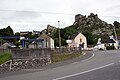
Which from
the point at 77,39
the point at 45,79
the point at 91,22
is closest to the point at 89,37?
the point at 77,39

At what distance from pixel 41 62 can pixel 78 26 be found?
140m

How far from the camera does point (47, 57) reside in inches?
1239

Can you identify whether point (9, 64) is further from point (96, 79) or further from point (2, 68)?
point (96, 79)

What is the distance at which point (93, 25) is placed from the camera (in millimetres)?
162125

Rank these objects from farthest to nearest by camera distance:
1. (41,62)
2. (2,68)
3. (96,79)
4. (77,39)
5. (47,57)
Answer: (77,39) → (47,57) → (41,62) → (2,68) → (96,79)

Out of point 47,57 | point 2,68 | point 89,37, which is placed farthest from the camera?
point 89,37

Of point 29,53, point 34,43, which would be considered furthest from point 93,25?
point 29,53

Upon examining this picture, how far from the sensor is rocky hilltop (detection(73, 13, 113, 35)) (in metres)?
156

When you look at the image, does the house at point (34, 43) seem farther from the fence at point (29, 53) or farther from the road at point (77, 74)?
the road at point (77, 74)

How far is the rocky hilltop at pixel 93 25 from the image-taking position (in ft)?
510

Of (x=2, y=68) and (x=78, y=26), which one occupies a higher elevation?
(x=78, y=26)

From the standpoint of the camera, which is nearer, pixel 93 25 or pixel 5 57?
pixel 5 57

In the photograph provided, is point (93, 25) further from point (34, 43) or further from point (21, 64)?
point (21, 64)

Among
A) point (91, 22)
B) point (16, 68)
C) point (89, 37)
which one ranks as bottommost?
point (16, 68)
